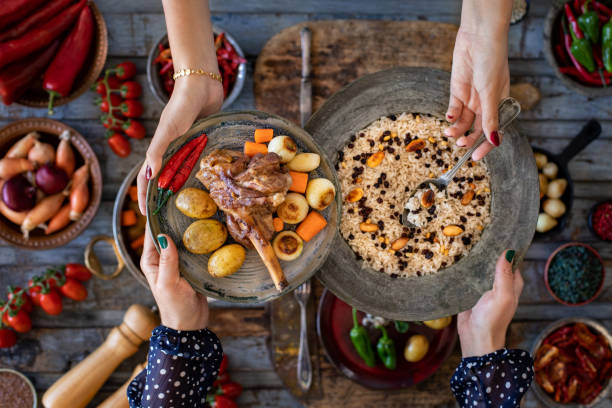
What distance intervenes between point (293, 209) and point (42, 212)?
1.29m

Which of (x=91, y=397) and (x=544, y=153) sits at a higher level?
(x=544, y=153)

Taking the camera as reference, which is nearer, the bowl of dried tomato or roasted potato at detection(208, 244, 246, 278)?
roasted potato at detection(208, 244, 246, 278)

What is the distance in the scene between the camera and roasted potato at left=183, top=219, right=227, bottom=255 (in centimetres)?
154

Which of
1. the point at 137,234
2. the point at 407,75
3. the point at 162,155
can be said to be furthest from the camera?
the point at 137,234

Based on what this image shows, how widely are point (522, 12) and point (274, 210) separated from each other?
5.37 feet

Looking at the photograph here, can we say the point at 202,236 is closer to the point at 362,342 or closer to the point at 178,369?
the point at 178,369

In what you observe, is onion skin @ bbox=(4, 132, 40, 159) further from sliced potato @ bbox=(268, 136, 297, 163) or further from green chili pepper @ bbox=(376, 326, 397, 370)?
green chili pepper @ bbox=(376, 326, 397, 370)

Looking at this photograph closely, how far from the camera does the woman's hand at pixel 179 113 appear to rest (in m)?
1.48

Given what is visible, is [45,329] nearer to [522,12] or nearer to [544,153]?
[544,153]

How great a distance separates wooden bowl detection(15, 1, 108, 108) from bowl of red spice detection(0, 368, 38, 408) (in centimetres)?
138

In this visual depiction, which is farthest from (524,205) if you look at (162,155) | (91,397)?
(91,397)

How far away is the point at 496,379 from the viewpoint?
5.42 feet

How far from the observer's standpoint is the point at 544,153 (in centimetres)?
209

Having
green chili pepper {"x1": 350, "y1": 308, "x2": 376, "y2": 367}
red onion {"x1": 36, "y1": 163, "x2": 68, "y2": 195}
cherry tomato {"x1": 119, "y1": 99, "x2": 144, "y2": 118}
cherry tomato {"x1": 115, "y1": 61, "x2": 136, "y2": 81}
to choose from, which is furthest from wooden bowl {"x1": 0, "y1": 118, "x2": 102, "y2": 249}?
green chili pepper {"x1": 350, "y1": 308, "x2": 376, "y2": 367}
